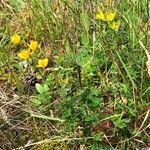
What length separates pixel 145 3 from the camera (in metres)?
2.08

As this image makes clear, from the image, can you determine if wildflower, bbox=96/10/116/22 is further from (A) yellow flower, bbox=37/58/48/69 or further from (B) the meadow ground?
(A) yellow flower, bbox=37/58/48/69

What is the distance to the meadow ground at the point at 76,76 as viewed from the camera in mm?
1823

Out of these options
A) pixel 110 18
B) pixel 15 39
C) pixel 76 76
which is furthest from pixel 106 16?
pixel 15 39

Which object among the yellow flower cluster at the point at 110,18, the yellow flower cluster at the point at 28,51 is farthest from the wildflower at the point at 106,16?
the yellow flower cluster at the point at 28,51

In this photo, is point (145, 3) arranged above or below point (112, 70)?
above

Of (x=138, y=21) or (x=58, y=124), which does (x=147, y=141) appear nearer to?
(x=58, y=124)

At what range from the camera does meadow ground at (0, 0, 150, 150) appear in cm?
182

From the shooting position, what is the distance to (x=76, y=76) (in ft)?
6.62

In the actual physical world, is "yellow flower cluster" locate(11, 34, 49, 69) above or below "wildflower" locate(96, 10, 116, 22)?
below

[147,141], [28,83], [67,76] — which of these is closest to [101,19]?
[67,76]

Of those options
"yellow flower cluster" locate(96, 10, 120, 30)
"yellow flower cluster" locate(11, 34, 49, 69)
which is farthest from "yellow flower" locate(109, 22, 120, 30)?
"yellow flower cluster" locate(11, 34, 49, 69)

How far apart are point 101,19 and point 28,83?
47cm

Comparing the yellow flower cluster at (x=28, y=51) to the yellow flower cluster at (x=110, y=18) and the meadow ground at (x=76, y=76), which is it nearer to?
the meadow ground at (x=76, y=76)

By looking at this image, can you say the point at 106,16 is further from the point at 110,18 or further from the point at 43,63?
the point at 43,63
